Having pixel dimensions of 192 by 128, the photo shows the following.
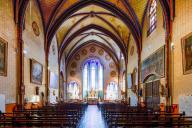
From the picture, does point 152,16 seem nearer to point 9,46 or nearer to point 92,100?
point 9,46

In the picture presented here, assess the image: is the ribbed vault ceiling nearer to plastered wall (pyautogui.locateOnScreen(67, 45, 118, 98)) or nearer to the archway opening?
plastered wall (pyautogui.locateOnScreen(67, 45, 118, 98))

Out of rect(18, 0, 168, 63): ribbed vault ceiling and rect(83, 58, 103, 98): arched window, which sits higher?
rect(18, 0, 168, 63): ribbed vault ceiling

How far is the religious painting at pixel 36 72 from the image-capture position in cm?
1736

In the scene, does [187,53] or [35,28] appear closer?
[187,53]

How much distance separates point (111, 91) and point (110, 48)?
7063 mm

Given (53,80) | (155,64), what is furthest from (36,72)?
(155,64)

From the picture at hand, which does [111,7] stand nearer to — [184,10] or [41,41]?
[41,41]

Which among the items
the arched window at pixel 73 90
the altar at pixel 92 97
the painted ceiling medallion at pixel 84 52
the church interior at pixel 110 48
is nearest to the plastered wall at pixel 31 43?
the church interior at pixel 110 48

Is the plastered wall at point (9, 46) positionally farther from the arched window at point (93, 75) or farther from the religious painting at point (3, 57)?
the arched window at point (93, 75)

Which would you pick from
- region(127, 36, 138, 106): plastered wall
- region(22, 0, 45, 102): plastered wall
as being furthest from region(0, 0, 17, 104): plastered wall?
region(127, 36, 138, 106): plastered wall

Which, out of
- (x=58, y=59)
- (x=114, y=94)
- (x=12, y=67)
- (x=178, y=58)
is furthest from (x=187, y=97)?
(x=114, y=94)

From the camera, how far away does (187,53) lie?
11.3 meters

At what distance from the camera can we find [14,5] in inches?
562

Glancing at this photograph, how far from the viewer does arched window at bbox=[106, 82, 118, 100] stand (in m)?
39.6
